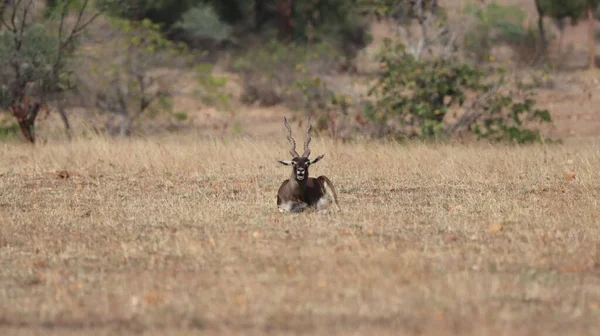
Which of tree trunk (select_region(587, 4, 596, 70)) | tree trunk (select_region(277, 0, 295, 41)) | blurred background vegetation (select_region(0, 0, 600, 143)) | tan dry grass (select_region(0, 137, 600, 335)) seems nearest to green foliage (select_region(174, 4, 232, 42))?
blurred background vegetation (select_region(0, 0, 600, 143))

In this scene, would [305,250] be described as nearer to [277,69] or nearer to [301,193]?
[301,193]

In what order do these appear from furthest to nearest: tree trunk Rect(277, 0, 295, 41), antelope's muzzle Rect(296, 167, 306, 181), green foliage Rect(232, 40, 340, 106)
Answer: tree trunk Rect(277, 0, 295, 41) → green foliage Rect(232, 40, 340, 106) → antelope's muzzle Rect(296, 167, 306, 181)

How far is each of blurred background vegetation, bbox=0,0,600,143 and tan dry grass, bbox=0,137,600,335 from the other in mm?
4429

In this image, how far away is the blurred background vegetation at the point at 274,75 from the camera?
714 inches

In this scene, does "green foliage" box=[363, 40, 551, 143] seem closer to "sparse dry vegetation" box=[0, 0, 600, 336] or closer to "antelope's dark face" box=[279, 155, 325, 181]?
"sparse dry vegetation" box=[0, 0, 600, 336]

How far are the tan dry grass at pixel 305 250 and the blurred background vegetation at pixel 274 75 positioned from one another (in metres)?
4.43

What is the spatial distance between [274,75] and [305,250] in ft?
80.2

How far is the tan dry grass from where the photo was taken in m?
5.90

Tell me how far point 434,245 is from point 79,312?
9.97 feet

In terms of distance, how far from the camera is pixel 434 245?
7.98 metres

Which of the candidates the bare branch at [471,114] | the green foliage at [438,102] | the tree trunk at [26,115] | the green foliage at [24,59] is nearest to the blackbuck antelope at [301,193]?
the green foliage at [438,102]

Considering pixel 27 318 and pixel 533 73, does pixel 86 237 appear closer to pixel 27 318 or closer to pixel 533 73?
pixel 27 318

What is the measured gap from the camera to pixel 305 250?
775cm

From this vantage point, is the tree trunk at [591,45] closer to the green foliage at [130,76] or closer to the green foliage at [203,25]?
the green foliage at [203,25]
